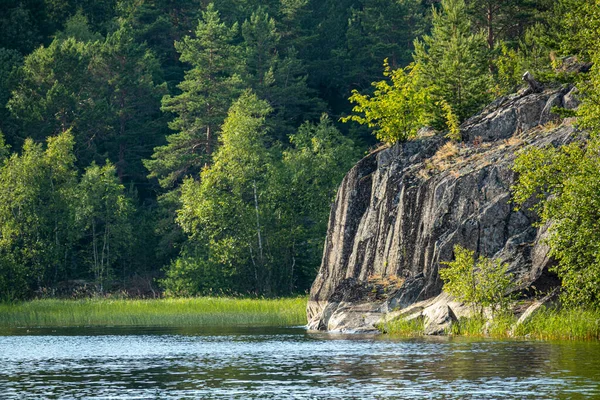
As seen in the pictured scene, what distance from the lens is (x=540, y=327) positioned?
134 feet

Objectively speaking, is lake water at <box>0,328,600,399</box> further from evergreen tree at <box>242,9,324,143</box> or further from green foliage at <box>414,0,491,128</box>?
evergreen tree at <box>242,9,324,143</box>

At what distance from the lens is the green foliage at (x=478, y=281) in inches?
1735

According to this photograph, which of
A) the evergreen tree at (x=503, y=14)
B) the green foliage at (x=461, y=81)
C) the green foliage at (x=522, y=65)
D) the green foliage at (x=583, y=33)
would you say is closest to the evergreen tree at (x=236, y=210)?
the evergreen tree at (x=503, y=14)

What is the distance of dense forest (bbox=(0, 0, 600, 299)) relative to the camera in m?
86.9

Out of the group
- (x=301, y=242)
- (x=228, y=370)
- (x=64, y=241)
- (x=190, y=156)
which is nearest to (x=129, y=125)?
(x=190, y=156)

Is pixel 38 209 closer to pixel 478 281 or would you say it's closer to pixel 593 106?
pixel 478 281

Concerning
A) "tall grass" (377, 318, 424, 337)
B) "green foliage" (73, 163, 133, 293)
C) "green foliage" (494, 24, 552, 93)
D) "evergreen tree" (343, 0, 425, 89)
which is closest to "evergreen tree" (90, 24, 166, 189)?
"green foliage" (73, 163, 133, 293)

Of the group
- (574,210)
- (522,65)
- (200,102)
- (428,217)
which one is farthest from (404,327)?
(200,102)

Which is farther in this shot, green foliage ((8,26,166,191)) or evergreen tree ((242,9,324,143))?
evergreen tree ((242,9,324,143))

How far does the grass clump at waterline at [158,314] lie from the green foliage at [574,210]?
→ 24.4m

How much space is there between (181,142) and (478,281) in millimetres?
56871

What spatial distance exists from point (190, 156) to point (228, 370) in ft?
220

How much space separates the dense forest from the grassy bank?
28.0 m

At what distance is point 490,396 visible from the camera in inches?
941
